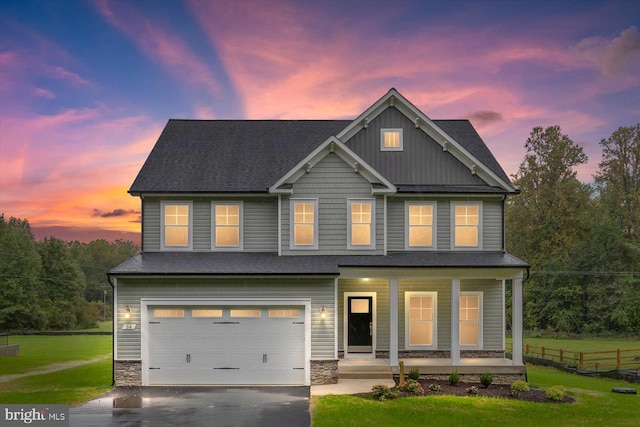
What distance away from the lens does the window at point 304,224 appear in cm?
2211

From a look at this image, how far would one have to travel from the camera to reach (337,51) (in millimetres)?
27062

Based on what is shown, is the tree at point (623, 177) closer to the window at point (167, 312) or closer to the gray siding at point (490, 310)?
the gray siding at point (490, 310)

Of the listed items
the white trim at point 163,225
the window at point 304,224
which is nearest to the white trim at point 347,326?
the window at point 304,224

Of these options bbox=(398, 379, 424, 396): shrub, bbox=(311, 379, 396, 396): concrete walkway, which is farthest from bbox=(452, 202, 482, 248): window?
bbox=(398, 379, 424, 396): shrub

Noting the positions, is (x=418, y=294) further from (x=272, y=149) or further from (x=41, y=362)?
(x=41, y=362)

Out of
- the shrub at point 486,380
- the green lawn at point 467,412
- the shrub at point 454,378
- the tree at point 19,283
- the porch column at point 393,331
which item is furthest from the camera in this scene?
the tree at point 19,283

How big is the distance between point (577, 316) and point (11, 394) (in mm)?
42022

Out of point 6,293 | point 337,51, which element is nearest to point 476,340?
point 337,51

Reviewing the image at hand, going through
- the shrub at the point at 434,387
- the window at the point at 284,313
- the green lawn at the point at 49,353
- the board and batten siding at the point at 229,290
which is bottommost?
the green lawn at the point at 49,353

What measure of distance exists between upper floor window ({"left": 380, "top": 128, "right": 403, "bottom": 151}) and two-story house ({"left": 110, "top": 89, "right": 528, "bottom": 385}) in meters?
0.06

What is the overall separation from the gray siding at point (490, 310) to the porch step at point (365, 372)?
466cm

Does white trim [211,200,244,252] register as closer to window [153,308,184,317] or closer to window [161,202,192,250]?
window [161,202,192,250]

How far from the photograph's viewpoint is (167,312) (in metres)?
20.5

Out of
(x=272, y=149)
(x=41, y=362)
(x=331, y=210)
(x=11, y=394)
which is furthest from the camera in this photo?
(x=41, y=362)
